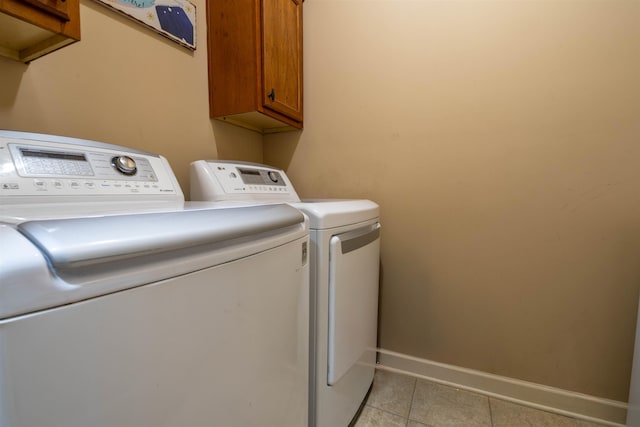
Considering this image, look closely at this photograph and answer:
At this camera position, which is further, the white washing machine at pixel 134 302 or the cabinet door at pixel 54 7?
the cabinet door at pixel 54 7

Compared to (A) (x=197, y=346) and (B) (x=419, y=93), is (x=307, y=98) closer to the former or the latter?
(B) (x=419, y=93)

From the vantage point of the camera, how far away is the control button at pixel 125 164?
0.75m

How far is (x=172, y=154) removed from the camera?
3.98 feet

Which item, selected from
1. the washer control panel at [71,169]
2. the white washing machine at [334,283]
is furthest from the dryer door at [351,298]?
the washer control panel at [71,169]

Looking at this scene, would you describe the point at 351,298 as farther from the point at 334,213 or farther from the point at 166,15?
the point at 166,15

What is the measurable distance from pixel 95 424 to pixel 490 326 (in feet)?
4.72

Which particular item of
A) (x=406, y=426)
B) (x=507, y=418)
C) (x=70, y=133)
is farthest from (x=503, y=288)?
(x=70, y=133)

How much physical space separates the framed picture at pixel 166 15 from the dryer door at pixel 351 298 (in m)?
1.07

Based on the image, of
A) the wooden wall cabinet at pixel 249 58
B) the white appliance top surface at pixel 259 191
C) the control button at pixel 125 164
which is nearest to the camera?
the control button at pixel 125 164

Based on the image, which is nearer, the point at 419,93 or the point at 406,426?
the point at 406,426

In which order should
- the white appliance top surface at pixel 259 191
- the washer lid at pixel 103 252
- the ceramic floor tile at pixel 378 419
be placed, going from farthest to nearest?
the ceramic floor tile at pixel 378 419, the white appliance top surface at pixel 259 191, the washer lid at pixel 103 252

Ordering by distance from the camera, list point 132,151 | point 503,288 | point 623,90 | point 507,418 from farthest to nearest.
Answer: point 503,288, point 507,418, point 623,90, point 132,151

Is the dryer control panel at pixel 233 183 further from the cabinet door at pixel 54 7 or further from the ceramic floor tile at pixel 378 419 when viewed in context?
the ceramic floor tile at pixel 378 419

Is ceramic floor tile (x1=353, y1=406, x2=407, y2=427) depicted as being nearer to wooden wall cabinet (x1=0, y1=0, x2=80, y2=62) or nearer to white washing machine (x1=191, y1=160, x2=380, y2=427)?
white washing machine (x1=191, y1=160, x2=380, y2=427)
